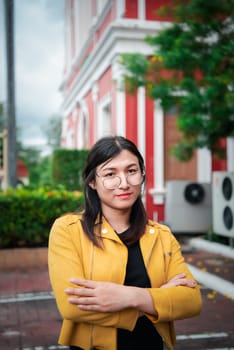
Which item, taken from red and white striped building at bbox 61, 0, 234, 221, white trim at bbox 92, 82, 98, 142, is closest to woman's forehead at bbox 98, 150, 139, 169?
red and white striped building at bbox 61, 0, 234, 221

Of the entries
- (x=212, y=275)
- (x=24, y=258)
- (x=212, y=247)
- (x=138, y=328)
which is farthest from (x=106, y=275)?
(x=212, y=247)

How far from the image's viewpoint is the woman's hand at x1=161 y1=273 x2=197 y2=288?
1676mm

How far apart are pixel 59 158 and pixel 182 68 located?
19.7ft

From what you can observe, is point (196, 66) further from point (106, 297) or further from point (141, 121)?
point (106, 297)

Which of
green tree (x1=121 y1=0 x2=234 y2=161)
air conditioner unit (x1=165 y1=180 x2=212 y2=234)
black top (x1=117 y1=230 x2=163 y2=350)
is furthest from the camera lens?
air conditioner unit (x1=165 y1=180 x2=212 y2=234)

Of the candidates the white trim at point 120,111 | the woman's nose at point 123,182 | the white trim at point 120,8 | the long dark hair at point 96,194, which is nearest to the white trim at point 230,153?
the white trim at point 120,111

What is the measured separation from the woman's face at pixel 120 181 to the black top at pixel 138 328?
151 mm

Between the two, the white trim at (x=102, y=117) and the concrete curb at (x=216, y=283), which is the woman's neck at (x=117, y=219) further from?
the white trim at (x=102, y=117)

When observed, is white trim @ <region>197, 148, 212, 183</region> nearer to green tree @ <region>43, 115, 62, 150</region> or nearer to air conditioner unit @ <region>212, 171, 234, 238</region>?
air conditioner unit @ <region>212, 171, 234, 238</region>

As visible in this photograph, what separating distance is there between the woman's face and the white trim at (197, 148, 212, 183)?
27.5 ft

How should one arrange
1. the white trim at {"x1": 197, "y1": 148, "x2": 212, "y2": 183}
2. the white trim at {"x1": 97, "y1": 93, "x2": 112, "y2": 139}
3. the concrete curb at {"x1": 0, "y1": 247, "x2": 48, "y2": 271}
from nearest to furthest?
the concrete curb at {"x1": 0, "y1": 247, "x2": 48, "y2": 271}
the white trim at {"x1": 197, "y1": 148, "x2": 212, "y2": 183}
the white trim at {"x1": 97, "y1": 93, "x2": 112, "y2": 139}

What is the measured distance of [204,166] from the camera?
999 cm

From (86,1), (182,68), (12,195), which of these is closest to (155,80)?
(182,68)

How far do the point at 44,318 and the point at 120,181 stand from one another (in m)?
3.22
